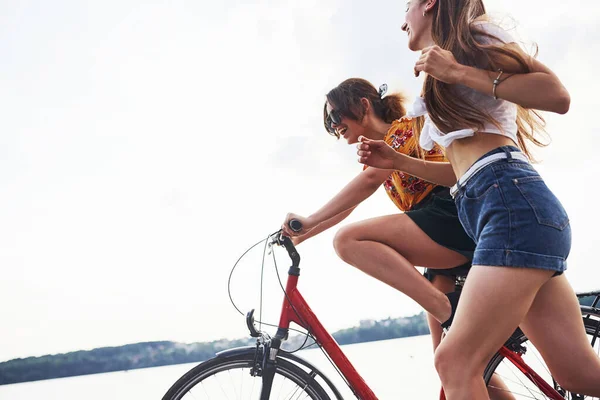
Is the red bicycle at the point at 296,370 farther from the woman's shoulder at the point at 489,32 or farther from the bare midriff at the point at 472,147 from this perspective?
the woman's shoulder at the point at 489,32

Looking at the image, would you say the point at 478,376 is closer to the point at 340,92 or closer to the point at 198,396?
the point at 198,396

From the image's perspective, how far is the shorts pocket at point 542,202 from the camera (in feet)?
4.05

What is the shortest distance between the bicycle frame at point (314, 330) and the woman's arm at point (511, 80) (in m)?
0.90

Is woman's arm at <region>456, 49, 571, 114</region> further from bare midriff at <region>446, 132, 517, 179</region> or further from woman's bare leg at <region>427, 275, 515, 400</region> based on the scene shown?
woman's bare leg at <region>427, 275, 515, 400</region>

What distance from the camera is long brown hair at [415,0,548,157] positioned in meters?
1.25

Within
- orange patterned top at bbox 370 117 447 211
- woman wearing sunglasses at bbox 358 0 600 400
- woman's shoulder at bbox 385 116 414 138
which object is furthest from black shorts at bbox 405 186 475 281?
woman wearing sunglasses at bbox 358 0 600 400

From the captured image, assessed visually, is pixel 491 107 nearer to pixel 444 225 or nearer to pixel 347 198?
pixel 444 225

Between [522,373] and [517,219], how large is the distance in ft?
2.83

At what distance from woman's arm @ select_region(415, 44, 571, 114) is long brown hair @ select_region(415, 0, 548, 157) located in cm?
2

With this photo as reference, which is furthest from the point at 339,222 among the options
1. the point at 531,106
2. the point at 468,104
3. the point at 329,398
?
the point at 531,106

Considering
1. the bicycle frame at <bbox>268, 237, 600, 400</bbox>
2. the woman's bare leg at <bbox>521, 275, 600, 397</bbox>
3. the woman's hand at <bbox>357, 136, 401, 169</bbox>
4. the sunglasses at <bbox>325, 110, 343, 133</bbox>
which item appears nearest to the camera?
the woman's bare leg at <bbox>521, 275, 600, 397</bbox>

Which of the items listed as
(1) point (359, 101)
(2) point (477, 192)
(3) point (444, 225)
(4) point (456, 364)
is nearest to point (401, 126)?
(1) point (359, 101)

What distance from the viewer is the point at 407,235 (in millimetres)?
1837

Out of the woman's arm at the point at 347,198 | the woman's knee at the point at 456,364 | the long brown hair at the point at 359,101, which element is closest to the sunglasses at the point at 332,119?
the long brown hair at the point at 359,101
